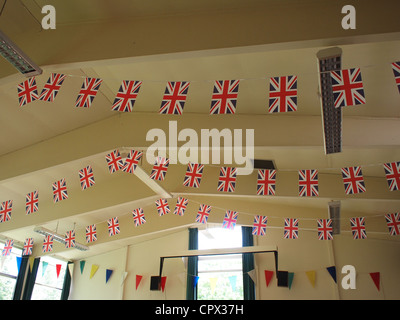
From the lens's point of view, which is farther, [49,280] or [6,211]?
[49,280]

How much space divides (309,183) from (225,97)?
2.75 meters

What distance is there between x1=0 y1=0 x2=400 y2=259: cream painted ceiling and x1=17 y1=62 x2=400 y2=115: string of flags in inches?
8.9

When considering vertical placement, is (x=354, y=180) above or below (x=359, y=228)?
above

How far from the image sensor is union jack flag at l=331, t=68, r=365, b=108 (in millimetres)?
3809

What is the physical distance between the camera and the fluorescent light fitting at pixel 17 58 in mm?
3555

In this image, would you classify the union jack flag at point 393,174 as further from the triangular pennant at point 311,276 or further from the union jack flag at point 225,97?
the triangular pennant at point 311,276

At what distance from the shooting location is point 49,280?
11.2 meters

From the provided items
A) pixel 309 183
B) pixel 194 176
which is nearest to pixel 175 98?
pixel 194 176

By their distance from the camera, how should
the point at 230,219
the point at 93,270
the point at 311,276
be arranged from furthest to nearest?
the point at 93,270 < the point at 311,276 < the point at 230,219

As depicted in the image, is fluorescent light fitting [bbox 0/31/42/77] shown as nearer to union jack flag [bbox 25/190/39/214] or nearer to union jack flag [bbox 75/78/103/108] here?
union jack flag [bbox 75/78/103/108]

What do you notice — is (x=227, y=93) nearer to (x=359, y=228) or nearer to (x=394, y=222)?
(x=394, y=222)

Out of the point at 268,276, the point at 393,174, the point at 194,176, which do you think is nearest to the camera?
the point at 393,174

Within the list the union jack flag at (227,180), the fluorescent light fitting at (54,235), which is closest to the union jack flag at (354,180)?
the union jack flag at (227,180)

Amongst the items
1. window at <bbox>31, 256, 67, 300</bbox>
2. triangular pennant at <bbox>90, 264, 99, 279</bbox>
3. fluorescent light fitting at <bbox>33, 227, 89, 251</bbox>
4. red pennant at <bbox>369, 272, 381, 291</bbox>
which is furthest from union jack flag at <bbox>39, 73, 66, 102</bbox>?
triangular pennant at <bbox>90, 264, 99, 279</bbox>
